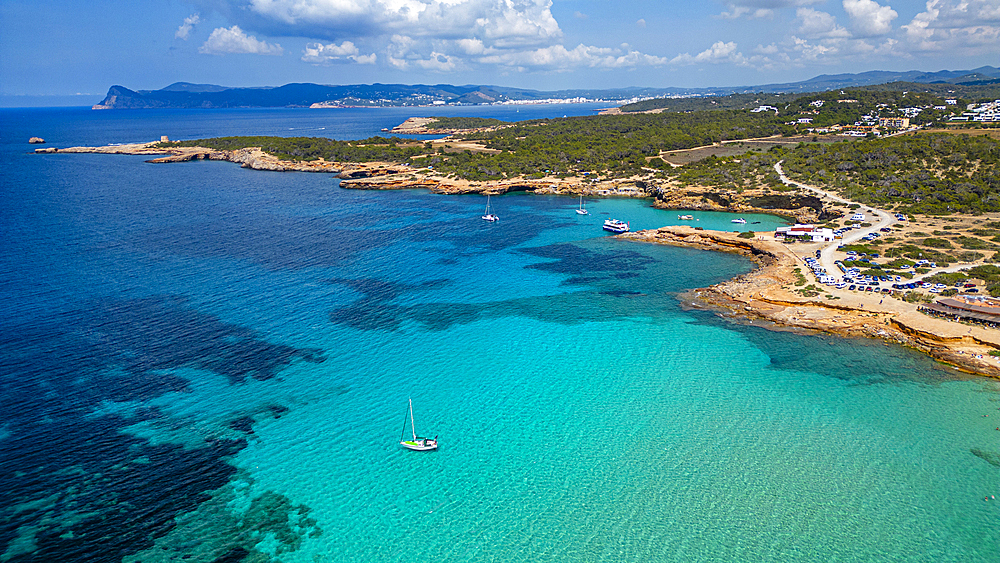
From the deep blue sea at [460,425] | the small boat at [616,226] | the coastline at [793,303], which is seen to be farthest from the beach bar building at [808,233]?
the small boat at [616,226]

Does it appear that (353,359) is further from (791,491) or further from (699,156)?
(699,156)

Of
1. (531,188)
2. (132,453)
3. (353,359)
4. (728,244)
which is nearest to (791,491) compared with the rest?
(353,359)

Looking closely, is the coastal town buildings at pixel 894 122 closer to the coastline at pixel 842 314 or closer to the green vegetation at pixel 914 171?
the green vegetation at pixel 914 171

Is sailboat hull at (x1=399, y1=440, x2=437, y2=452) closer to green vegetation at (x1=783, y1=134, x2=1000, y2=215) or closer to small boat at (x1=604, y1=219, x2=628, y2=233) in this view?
small boat at (x1=604, y1=219, x2=628, y2=233)

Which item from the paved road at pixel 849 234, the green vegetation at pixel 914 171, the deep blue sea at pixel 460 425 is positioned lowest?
the deep blue sea at pixel 460 425

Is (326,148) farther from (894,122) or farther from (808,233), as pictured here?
(894,122)

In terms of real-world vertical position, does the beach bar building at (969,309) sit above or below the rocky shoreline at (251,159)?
below

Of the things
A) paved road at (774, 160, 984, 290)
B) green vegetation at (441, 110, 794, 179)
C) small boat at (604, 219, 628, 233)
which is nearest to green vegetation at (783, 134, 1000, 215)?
paved road at (774, 160, 984, 290)
